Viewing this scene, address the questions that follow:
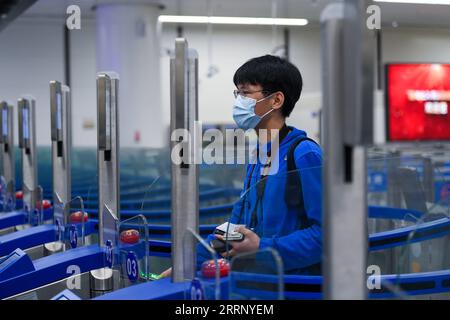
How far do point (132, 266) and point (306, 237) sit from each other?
25.1 inches

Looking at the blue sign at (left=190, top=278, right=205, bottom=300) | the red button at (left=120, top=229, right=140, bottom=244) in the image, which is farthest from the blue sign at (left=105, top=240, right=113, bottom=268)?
the blue sign at (left=190, top=278, right=205, bottom=300)

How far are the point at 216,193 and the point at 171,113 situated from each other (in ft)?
11.6

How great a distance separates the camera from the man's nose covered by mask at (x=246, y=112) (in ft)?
7.57

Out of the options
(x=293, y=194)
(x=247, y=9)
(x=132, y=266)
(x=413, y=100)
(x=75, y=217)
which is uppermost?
(x=247, y=9)

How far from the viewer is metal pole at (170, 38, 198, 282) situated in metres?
1.75

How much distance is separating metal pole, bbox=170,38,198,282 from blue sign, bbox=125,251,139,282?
49 centimetres

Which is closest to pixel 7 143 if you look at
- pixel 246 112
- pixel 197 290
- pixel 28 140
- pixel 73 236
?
pixel 28 140

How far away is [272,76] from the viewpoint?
7.55ft

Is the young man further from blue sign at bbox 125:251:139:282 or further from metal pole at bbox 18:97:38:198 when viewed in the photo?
metal pole at bbox 18:97:38:198

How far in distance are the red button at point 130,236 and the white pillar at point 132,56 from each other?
6857mm

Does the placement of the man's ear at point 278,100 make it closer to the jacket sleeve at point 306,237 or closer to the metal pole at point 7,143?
the jacket sleeve at point 306,237

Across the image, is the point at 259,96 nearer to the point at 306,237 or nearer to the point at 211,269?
the point at 306,237

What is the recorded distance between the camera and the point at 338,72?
4.06 ft
